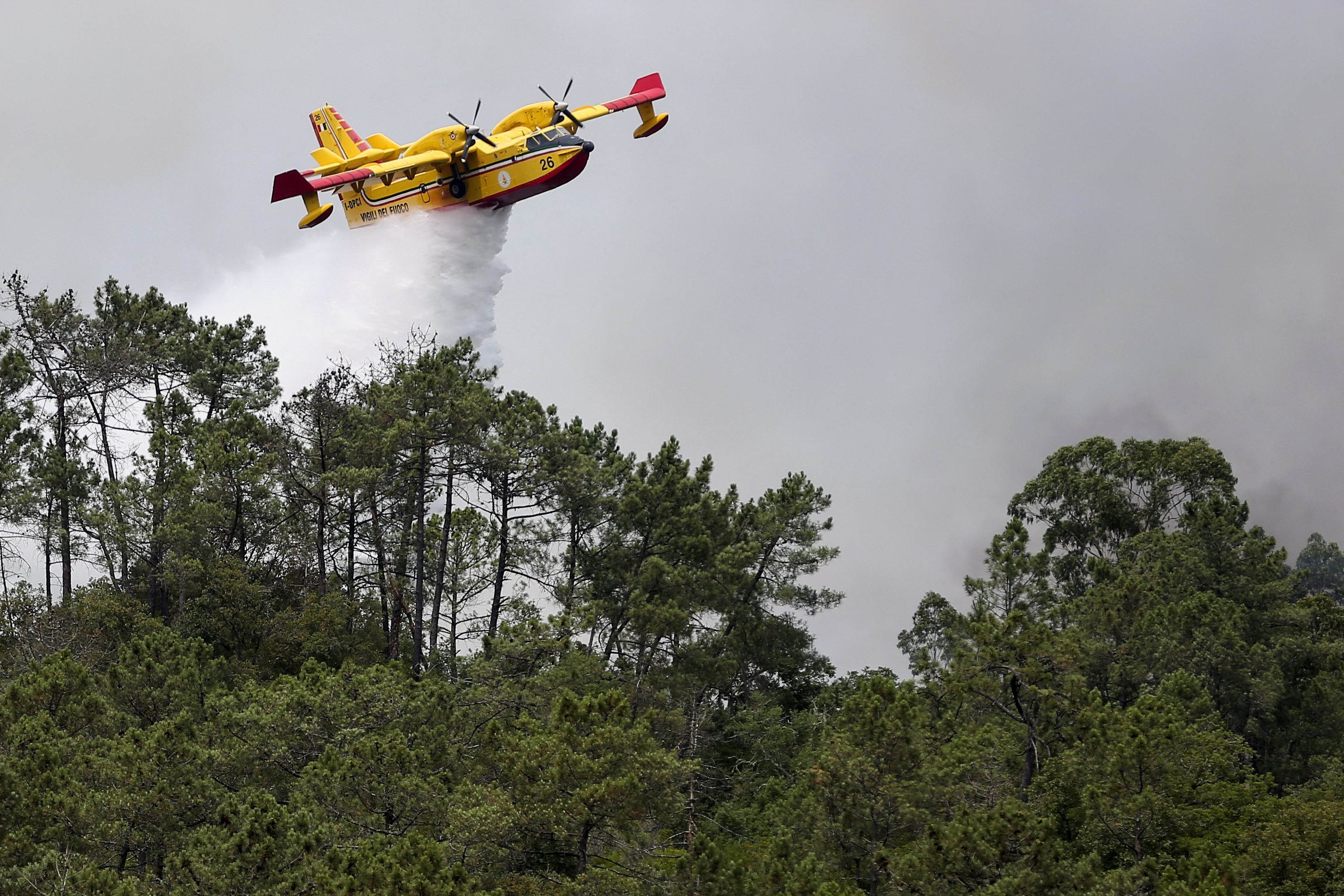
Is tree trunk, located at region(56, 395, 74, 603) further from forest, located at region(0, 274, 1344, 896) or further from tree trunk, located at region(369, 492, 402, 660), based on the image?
tree trunk, located at region(369, 492, 402, 660)

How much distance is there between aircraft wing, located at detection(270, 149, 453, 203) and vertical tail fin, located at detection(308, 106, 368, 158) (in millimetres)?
10234

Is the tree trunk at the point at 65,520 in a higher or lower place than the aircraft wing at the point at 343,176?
lower

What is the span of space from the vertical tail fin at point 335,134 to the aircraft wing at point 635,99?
36.9 ft

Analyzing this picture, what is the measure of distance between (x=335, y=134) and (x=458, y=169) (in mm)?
11396

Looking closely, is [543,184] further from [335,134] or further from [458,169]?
[335,134]

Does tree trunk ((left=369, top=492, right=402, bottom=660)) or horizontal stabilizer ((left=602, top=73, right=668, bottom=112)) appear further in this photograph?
horizontal stabilizer ((left=602, top=73, right=668, bottom=112))

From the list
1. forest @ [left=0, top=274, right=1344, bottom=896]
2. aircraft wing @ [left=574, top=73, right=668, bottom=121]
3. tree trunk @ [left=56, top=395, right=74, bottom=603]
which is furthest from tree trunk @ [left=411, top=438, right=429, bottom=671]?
aircraft wing @ [left=574, top=73, right=668, bottom=121]

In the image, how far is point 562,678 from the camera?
94.7ft

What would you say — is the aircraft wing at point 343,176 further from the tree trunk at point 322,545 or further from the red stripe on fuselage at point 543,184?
the tree trunk at point 322,545

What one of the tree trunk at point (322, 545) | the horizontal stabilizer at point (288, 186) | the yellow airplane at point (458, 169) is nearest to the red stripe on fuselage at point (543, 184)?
the yellow airplane at point (458, 169)

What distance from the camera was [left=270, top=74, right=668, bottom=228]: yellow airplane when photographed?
4197 centimetres

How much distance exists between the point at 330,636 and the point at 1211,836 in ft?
64.6

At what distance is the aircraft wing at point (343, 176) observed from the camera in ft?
131

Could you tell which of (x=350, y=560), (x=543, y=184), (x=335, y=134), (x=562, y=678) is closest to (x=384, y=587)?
(x=350, y=560)
